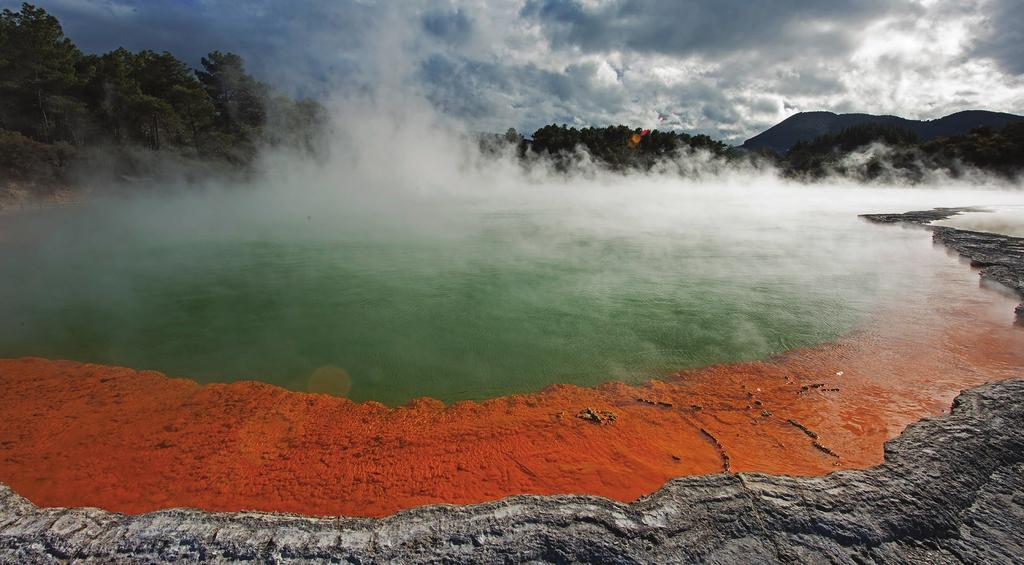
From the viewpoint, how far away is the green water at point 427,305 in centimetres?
543

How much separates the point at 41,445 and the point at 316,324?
3.02m

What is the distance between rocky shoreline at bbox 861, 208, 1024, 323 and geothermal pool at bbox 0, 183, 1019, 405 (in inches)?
36.9

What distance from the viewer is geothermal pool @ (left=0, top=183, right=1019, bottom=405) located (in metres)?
5.43

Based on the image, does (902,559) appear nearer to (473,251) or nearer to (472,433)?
(472,433)

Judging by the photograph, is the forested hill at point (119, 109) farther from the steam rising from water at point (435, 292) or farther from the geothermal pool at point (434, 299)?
the geothermal pool at point (434, 299)

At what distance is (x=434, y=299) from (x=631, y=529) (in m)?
5.57

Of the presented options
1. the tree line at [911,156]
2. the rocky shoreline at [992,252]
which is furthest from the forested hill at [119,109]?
the tree line at [911,156]

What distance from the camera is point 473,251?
36.4 feet

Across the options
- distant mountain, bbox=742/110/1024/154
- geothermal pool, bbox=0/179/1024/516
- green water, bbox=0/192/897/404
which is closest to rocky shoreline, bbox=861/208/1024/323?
geothermal pool, bbox=0/179/1024/516

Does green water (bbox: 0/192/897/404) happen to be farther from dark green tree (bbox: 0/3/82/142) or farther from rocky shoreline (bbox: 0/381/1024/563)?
dark green tree (bbox: 0/3/82/142)

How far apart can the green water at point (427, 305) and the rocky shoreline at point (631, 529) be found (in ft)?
7.06

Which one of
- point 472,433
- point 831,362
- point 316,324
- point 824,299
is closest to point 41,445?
point 316,324

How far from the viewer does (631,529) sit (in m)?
2.53

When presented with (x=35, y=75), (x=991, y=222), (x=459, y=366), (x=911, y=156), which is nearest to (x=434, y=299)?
(x=459, y=366)
